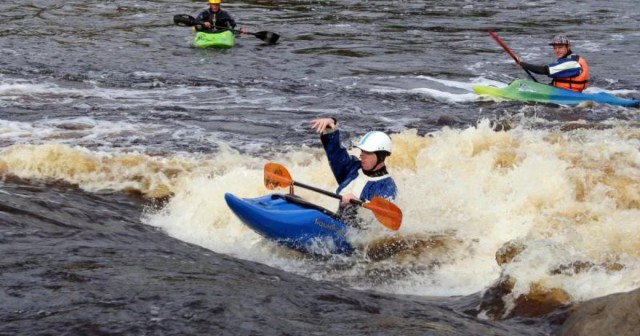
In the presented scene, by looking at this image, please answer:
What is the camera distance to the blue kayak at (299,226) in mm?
6855

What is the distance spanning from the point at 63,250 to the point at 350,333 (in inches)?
88.1

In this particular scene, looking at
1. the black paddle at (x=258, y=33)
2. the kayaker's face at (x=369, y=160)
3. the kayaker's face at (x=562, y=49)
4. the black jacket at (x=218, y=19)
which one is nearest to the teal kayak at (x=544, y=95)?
the kayaker's face at (x=562, y=49)

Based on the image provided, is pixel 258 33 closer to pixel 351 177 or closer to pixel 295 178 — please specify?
pixel 295 178

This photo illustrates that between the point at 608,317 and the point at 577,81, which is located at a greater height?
the point at 608,317

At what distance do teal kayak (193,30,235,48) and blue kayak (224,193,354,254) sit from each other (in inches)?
459

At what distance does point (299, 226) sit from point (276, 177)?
664 millimetres

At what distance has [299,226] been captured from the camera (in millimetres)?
6855

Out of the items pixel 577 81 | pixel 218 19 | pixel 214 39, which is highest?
pixel 577 81

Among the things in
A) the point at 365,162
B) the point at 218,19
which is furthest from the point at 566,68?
the point at 218,19

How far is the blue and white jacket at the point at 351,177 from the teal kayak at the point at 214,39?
11.2 m

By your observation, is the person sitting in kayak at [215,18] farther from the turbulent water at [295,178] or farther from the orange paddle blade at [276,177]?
the orange paddle blade at [276,177]

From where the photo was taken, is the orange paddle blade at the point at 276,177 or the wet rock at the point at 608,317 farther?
the orange paddle blade at the point at 276,177

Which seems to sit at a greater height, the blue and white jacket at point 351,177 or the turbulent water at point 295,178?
the blue and white jacket at point 351,177

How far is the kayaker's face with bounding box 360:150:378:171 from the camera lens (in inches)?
273
